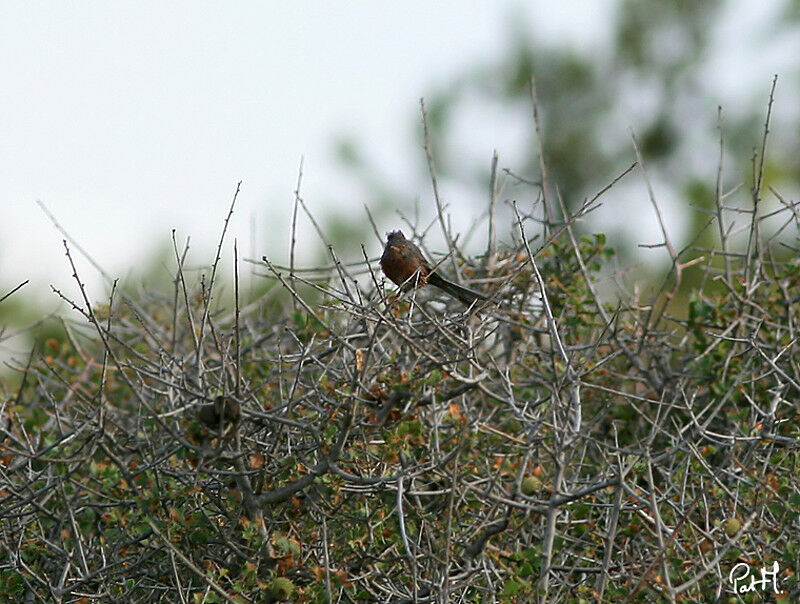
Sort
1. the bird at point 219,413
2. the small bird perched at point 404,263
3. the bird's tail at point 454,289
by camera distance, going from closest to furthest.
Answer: the bird at point 219,413, the bird's tail at point 454,289, the small bird perched at point 404,263

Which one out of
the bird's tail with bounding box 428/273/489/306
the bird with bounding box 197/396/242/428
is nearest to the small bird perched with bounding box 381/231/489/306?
the bird's tail with bounding box 428/273/489/306

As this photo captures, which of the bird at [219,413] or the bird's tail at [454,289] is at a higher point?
the bird at [219,413]

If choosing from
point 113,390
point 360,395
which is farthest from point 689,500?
point 113,390

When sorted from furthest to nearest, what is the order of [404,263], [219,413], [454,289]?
[404,263] < [454,289] < [219,413]

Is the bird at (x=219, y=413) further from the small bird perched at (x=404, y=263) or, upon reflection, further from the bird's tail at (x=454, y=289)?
the small bird perched at (x=404, y=263)

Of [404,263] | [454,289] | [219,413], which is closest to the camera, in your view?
[219,413]

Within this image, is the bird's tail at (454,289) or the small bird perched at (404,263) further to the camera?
the small bird perched at (404,263)

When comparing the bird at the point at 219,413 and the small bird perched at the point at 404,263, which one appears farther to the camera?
the small bird perched at the point at 404,263

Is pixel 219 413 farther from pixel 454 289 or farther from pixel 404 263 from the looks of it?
pixel 404 263

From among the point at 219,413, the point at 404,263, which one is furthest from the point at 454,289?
the point at 219,413

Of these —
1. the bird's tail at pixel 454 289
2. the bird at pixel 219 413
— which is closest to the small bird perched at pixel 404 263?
the bird's tail at pixel 454 289

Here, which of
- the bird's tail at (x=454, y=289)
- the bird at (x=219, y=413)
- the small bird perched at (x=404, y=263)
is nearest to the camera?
the bird at (x=219, y=413)

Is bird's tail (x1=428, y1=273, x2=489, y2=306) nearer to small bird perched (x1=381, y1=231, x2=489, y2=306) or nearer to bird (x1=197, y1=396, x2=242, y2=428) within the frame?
small bird perched (x1=381, y1=231, x2=489, y2=306)

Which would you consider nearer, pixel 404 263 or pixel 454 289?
pixel 454 289
